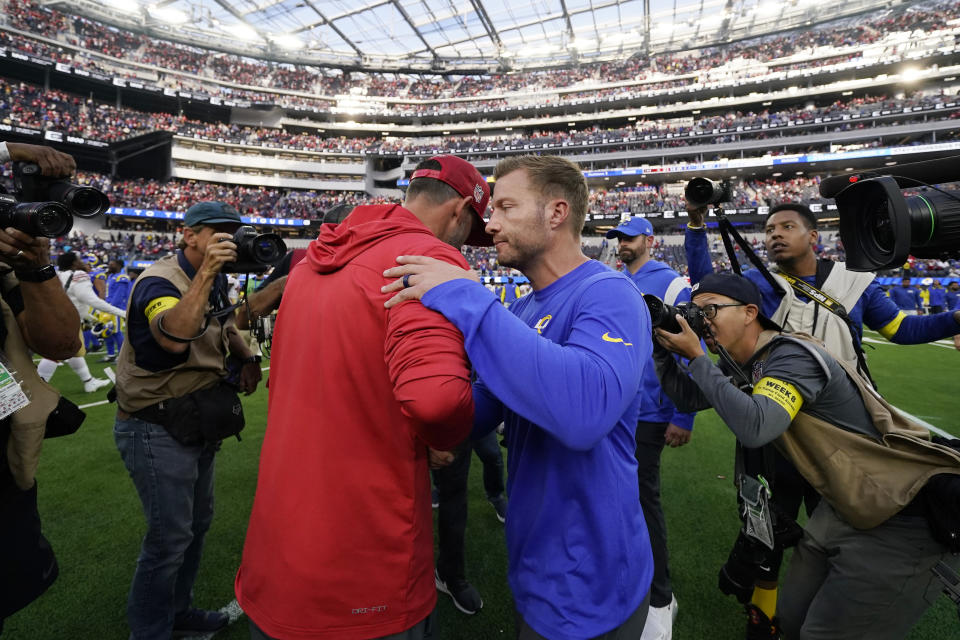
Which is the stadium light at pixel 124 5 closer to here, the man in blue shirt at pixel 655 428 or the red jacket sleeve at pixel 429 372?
the man in blue shirt at pixel 655 428

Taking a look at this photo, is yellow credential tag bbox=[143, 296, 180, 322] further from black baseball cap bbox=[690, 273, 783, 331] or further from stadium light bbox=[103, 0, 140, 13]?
stadium light bbox=[103, 0, 140, 13]

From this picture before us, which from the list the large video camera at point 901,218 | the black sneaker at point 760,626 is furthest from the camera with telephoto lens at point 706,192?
the black sneaker at point 760,626

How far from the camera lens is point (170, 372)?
6.98 feet

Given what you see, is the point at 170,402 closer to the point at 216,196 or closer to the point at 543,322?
the point at 543,322

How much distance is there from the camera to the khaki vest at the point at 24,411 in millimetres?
1526

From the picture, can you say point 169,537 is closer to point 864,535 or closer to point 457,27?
point 864,535

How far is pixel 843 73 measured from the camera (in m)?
36.8

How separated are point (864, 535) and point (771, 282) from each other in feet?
4.70

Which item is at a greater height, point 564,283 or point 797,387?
point 564,283

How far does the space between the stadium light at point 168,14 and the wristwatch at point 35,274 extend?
5328 cm

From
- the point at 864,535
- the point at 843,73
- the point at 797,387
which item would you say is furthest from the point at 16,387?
the point at 843,73

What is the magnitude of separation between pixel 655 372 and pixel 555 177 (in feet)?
5.31

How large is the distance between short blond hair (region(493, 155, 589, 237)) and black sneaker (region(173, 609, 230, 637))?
2829mm

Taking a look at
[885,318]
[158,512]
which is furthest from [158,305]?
[885,318]
